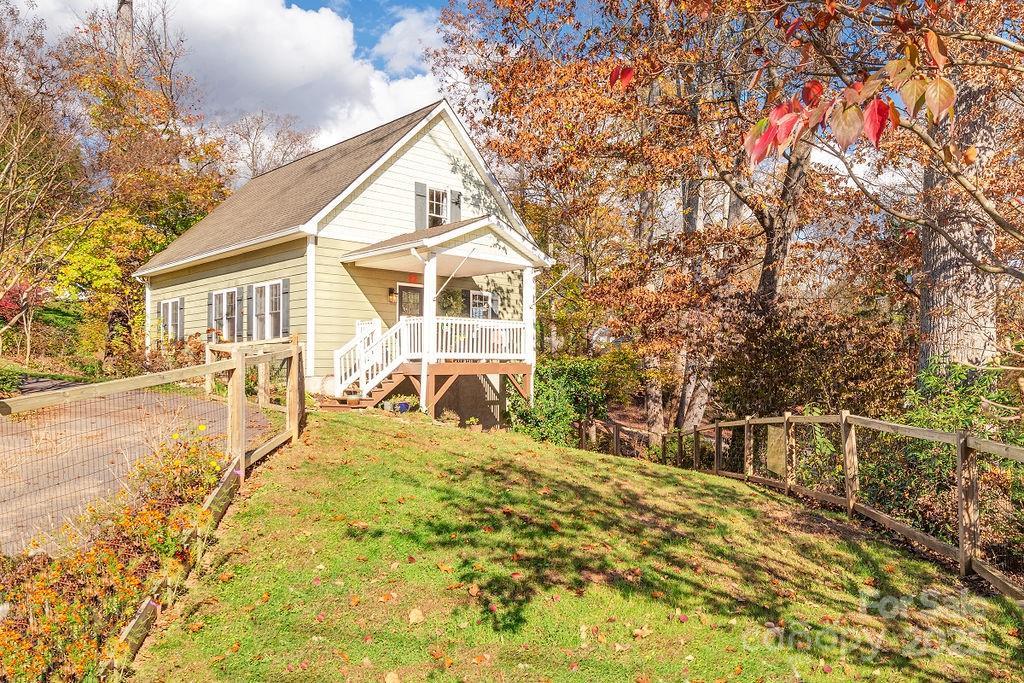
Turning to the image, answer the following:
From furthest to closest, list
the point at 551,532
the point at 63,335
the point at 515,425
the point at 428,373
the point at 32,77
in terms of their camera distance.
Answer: the point at 63,335
the point at 515,425
the point at 428,373
the point at 32,77
the point at 551,532

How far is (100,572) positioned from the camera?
452cm

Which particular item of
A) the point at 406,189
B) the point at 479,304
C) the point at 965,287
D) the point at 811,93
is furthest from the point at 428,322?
the point at 811,93

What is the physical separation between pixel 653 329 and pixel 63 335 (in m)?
21.8

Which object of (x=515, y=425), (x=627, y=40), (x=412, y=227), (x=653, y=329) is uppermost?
→ (x=627, y=40)

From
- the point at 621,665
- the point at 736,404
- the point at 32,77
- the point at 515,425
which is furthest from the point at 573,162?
the point at 621,665

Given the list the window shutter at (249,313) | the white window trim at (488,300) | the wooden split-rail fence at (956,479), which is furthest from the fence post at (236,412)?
the white window trim at (488,300)

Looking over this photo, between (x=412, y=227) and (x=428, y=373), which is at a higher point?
(x=412, y=227)

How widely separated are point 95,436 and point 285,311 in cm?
839

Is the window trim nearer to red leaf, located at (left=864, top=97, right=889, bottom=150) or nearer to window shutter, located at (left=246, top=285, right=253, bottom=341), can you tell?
window shutter, located at (left=246, top=285, right=253, bottom=341)

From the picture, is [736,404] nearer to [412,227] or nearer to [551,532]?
[551,532]

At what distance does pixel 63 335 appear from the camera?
24.5m

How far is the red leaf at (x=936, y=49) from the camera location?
2080 mm

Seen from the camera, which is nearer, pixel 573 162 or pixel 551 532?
pixel 551 532

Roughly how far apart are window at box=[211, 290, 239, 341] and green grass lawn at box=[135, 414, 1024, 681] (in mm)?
11850
